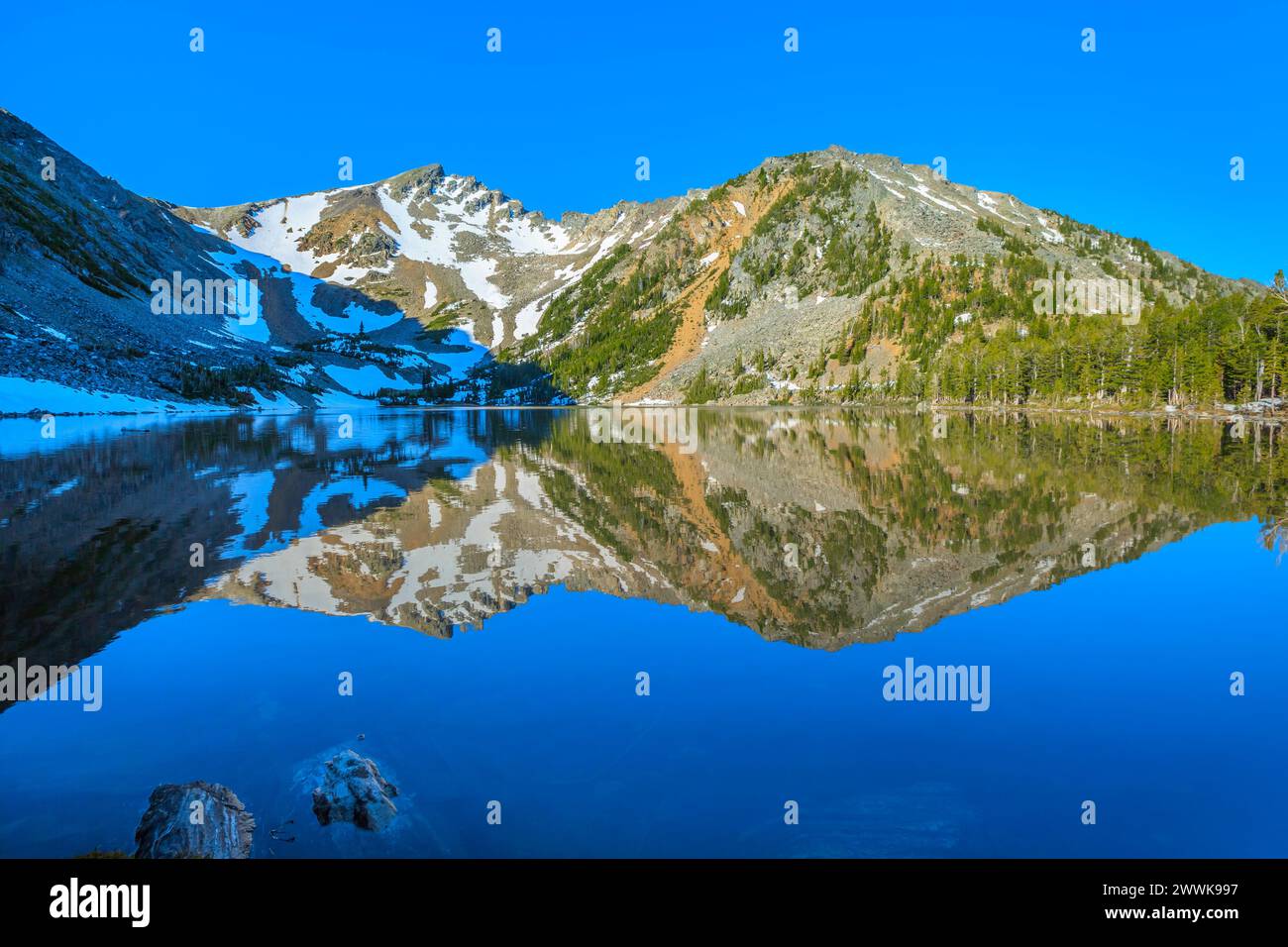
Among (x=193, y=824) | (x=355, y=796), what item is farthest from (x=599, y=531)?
(x=193, y=824)

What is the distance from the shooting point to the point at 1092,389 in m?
110

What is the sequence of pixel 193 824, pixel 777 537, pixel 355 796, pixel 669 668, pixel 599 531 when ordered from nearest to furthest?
1. pixel 193 824
2. pixel 355 796
3. pixel 669 668
4. pixel 777 537
5. pixel 599 531

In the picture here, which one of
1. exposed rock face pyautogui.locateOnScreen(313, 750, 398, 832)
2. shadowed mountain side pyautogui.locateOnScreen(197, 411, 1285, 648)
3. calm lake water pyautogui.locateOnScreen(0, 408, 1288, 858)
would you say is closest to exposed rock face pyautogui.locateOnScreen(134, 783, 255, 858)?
calm lake water pyautogui.locateOnScreen(0, 408, 1288, 858)

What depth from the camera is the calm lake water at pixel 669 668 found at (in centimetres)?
778

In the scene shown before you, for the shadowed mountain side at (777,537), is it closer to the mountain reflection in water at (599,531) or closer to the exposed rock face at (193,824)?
the mountain reflection in water at (599,531)

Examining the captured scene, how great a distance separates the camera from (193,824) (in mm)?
7141

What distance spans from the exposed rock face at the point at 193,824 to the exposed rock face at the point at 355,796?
2.33ft

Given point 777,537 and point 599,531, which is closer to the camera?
point 777,537

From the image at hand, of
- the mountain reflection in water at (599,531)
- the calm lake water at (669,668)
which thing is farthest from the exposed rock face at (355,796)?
the mountain reflection in water at (599,531)

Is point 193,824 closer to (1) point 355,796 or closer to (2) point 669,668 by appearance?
(1) point 355,796

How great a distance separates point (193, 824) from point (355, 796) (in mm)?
1458
